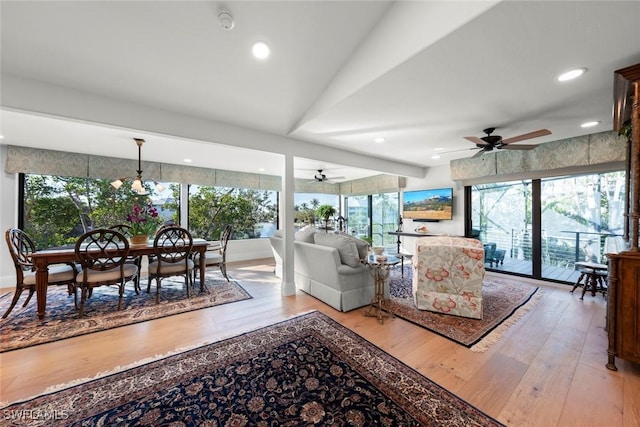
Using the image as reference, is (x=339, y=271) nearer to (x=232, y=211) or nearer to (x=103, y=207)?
(x=232, y=211)

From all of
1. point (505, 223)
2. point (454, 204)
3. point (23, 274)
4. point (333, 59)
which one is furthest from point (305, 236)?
point (505, 223)

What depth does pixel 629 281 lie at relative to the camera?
5.90 feet

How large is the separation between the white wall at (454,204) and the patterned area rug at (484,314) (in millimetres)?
1697

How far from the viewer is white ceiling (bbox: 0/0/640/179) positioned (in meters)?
1.57

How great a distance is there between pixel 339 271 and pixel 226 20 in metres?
2.69

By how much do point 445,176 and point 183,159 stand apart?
20.1ft

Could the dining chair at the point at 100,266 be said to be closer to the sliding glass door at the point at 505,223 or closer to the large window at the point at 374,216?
the large window at the point at 374,216

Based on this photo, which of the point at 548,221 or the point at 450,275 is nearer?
the point at 450,275

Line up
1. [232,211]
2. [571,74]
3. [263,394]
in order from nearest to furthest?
[263,394]
[571,74]
[232,211]

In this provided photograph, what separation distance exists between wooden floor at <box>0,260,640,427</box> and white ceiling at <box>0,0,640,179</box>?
2.27 meters

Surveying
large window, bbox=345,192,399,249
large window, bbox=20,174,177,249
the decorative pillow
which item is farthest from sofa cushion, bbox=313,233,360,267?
large window, bbox=20,174,177,249

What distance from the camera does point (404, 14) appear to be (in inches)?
70.2

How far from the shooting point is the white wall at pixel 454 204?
5477mm

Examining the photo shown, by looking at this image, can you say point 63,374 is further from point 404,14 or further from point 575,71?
point 575,71
